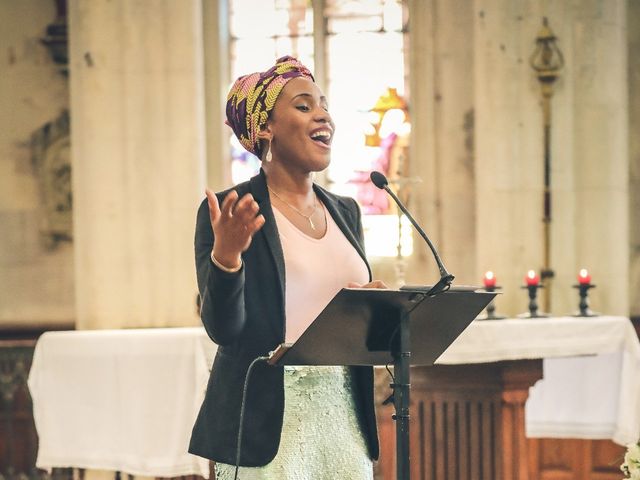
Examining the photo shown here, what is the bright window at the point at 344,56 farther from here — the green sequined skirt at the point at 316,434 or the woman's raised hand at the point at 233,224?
the woman's raised hand at the point at 233,224

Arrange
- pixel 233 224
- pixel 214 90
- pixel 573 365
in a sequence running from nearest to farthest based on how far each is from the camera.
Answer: pixel 233 224, pixel 573 365, pixel 214 90

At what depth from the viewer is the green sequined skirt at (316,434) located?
232 cm

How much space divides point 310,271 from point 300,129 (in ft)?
1.07

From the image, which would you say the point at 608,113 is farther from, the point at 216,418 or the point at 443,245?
the point at 216,418

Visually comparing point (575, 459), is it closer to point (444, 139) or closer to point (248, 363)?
point (444, 139)

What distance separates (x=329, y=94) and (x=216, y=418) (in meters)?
5.05

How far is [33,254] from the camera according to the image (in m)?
7.07

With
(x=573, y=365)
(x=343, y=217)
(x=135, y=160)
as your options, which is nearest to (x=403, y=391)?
(x=343, y=217)

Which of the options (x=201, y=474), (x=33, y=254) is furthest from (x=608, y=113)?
(x=33, y=254)

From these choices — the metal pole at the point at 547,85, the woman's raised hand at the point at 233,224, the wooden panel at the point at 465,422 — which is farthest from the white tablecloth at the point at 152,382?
the woman's raised hand at the point at 233,224

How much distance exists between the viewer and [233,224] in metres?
2.03

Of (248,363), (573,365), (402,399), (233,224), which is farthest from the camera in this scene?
(573,365)

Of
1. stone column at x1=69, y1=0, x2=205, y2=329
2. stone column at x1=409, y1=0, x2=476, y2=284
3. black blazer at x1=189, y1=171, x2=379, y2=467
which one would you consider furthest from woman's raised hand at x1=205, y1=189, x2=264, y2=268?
stone column at x1=409, y1=0, x2=476, y2=284

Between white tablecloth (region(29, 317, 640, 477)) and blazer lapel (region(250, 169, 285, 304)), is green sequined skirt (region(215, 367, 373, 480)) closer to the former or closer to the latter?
blazer lapel (region(250, 169, 285, 304))
